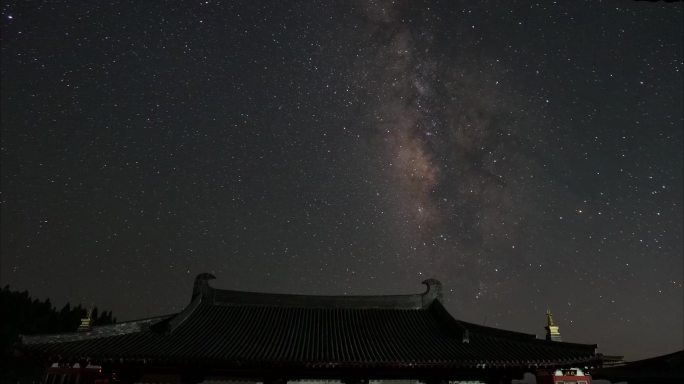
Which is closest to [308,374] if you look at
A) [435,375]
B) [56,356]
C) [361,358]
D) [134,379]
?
[361,358]

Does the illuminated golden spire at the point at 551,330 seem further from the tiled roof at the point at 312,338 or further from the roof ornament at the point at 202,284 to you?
the roof ornament at the point at 202,284

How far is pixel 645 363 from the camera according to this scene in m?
14.9

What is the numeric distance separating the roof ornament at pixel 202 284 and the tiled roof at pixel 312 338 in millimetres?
47

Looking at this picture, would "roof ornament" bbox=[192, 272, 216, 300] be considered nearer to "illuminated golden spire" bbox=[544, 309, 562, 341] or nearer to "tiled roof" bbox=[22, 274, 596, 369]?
"tiled roof" bbox=[22, 274, 596, 369]

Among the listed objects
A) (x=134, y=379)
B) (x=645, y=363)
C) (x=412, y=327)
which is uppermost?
(x=412, y=327)

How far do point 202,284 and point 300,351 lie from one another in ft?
24.3

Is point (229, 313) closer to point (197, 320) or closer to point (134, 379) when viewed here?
point (197, 320)

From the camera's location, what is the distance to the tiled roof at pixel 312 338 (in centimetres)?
1247

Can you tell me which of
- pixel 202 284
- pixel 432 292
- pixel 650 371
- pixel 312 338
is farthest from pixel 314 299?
pixel 650 371

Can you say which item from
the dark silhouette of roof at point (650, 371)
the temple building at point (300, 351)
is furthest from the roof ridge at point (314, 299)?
the dark silhouette of roof at point (650, 371)

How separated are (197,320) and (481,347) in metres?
11.2

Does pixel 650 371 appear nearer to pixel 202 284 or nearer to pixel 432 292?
pixel 432 292

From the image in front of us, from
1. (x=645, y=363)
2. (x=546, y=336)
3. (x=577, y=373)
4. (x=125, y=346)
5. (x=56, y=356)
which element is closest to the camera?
(x=56, y=356)

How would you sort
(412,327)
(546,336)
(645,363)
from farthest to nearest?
(546,336) → (412,327) → (645,363)
